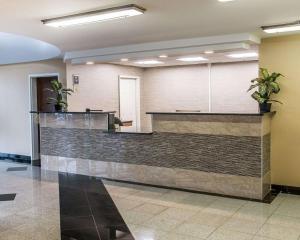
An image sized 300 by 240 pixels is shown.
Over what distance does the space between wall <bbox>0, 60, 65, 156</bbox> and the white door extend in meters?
1.81

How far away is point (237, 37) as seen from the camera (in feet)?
15.9

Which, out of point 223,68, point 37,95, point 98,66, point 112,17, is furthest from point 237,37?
point 37,95

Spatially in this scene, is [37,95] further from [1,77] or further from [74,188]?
[74,188]

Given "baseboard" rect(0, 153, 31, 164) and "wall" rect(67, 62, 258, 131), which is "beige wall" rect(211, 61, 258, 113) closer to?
"wall" rect(67, 62, 258, 131)

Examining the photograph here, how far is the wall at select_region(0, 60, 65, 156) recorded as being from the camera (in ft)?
26.6

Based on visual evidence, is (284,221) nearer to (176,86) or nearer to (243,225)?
A: (243,225)

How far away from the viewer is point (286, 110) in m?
5.07

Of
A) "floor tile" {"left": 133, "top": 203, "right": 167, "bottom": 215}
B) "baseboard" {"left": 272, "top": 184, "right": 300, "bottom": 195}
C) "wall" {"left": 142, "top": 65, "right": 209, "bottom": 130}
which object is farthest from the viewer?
"wall" {"left": 142, "top": 65, "right": 209, "bottom": 130}

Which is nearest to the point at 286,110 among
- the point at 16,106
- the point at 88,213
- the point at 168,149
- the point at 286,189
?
the point at 286,189

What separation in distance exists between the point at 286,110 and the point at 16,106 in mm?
6420

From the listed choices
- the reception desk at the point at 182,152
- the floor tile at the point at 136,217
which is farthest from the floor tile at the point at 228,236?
the reception desk at the point at 182,152

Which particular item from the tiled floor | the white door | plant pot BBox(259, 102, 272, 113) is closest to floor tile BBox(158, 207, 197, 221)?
the tiled floor

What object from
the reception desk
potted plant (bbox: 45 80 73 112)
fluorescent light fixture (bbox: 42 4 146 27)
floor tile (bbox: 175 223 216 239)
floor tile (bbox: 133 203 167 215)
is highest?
fluorescent light fixture (bbox: 42 4 146 27)

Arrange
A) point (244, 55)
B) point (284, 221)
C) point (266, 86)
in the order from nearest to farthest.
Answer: point (284, 221), point (266, 86), point (244, 55)
